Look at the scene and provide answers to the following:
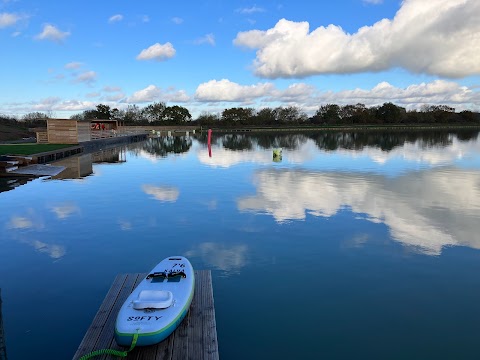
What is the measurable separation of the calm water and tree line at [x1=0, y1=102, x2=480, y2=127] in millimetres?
111727

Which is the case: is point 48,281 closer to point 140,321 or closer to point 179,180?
point 140,321

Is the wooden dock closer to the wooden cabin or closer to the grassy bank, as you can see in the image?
the grassy bank

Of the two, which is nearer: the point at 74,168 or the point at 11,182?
the point at 11,182

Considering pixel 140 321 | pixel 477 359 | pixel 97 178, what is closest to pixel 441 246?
pixel 477 359

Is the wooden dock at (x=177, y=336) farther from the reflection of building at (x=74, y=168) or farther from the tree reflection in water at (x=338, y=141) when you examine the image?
the tree reflection in water at (x=338, y=141)

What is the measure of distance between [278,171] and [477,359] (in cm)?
2212

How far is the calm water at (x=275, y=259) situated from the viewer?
7418 millimetres

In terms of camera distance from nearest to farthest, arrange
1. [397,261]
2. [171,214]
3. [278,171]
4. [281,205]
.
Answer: [397,261]
[171,214]
[281,205]
[278,171]

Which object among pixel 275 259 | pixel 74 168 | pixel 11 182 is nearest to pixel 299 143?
pixel 74 168

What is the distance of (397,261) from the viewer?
10953 millimetres

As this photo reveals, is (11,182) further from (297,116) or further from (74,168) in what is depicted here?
(297,116)

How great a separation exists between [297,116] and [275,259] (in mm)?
146969

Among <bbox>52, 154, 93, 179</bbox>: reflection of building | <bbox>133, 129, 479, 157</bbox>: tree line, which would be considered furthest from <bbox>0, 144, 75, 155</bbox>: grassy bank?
<bbox>133, 129, 479, 157</bbox>: tree line

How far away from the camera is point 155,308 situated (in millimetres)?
6469
